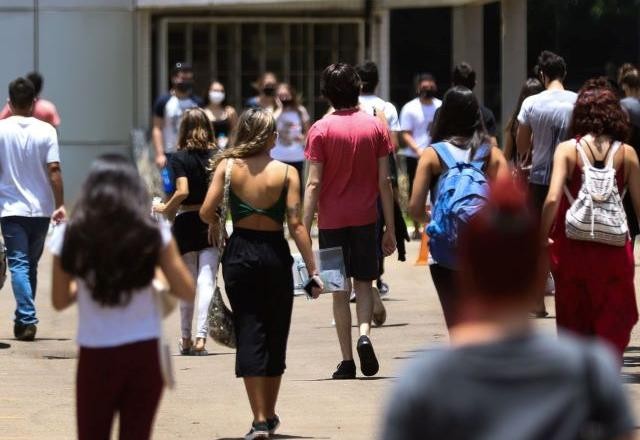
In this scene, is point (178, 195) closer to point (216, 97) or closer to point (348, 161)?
point (348, 161)

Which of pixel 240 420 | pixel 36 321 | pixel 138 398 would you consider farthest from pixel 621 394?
pixel 36 321

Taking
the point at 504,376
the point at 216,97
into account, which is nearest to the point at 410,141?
the point at 216,97

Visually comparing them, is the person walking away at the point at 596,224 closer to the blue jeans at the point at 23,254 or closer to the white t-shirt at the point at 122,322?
the white t-shirt at the point at 122,322

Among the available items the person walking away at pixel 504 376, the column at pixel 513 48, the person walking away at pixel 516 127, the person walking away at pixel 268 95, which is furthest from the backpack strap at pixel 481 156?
the column at pixel 513 48

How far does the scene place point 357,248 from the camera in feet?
30.9

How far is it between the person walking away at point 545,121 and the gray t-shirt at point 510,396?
7.39m

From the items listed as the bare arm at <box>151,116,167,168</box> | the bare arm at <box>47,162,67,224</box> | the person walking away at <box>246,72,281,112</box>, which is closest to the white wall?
the bare arm at <box>151,116,167,168</box>

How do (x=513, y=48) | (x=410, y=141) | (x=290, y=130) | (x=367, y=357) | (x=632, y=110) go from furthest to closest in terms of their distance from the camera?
(x=513, y=48), (x=290, y=130), (x=410, y=141), (x=632, y=110), (x=367, y=357)

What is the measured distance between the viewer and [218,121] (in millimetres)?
17188

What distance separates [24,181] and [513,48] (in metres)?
9.81

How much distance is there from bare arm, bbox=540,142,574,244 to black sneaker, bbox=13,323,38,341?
4.98 m

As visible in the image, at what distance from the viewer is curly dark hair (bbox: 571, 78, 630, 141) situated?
7.55m

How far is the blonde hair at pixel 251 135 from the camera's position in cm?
766

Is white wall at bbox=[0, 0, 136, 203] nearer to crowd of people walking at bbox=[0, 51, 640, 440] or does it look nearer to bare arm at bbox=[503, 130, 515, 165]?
crowd of people walking at bbox=[0, 51, 640, 440]
